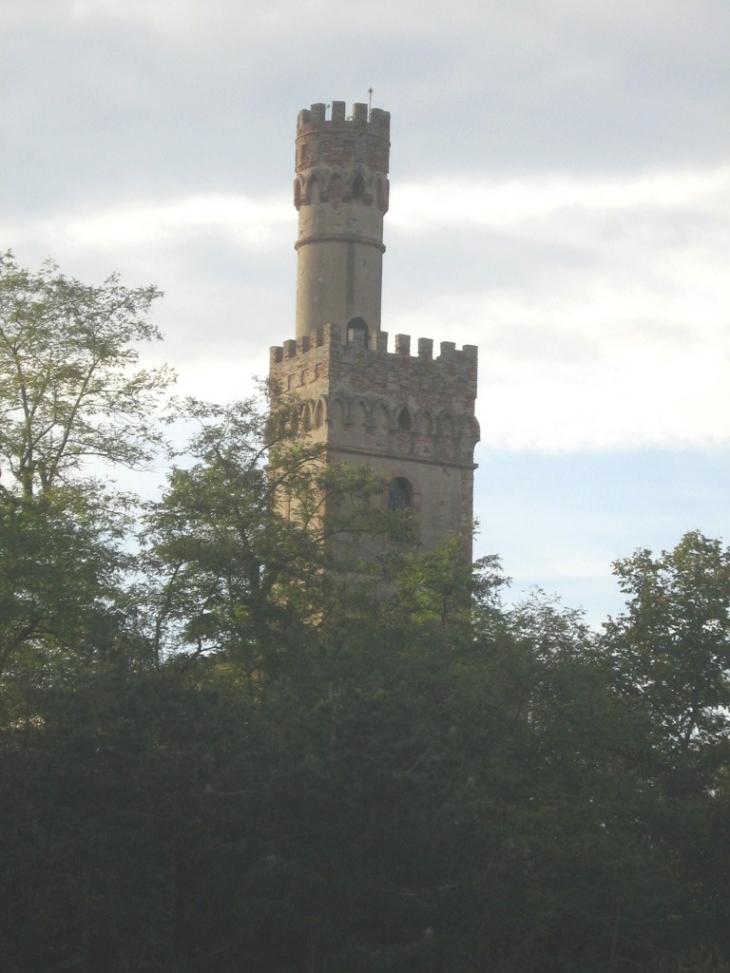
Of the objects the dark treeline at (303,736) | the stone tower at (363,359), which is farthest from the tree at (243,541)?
the stone tower at (363,359)

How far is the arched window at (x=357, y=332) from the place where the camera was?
69.9m

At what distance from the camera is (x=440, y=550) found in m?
56.6

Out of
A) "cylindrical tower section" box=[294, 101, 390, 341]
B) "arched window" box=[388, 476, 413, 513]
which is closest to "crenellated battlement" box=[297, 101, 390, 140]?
"cylindrical tower section" box=[294, 101, 390, 341]

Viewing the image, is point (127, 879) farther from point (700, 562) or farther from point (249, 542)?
point (700, 562)

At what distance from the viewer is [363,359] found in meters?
69.8

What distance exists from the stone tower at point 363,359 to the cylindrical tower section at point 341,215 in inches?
1.2

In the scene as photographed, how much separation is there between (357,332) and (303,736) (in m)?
34.5

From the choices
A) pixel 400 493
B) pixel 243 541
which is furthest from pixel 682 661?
pixel 400 493

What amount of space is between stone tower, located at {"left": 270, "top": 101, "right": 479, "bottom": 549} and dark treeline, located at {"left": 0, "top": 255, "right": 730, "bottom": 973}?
14.4m

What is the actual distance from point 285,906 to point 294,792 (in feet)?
6.29

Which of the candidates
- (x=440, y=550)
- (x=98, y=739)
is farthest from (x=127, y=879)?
(x=440, y=550)

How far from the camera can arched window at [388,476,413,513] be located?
227 feet

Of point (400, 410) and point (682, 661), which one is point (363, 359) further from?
point (682, 661)

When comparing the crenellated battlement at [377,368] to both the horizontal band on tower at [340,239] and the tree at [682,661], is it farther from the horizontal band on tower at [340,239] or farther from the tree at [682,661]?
the tree at [682,661]
